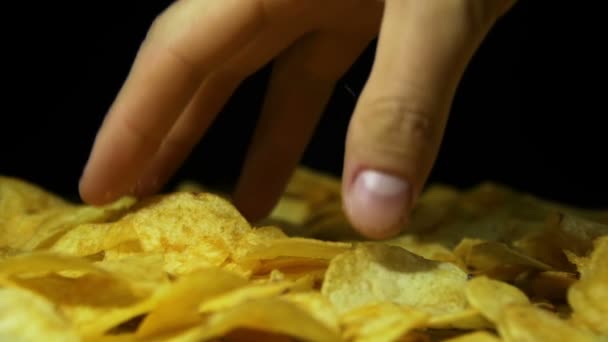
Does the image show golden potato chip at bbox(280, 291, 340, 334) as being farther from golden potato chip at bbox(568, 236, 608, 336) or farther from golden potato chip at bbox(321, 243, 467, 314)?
golden potato chip at bbox(568, 236, 608, 336)

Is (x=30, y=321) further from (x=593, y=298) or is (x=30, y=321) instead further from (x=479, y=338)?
(x=593, y=298)

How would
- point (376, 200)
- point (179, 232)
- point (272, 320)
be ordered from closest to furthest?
point (272, 320) < point (376, 200) < point (179, 232)

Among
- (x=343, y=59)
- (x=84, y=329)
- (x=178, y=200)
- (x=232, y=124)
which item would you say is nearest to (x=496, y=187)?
(x=343, y=59)

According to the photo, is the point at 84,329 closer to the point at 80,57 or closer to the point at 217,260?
the point at 217,260

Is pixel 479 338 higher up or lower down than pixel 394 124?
lower down

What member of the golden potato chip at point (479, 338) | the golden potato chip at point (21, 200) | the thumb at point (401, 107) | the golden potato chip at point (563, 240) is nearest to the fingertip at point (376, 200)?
the thumb at point (401, 107)

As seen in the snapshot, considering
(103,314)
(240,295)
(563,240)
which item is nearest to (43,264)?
(103,314)

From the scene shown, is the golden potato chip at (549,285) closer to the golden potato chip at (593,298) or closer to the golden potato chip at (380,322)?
the golden potato chip at (593,298)
